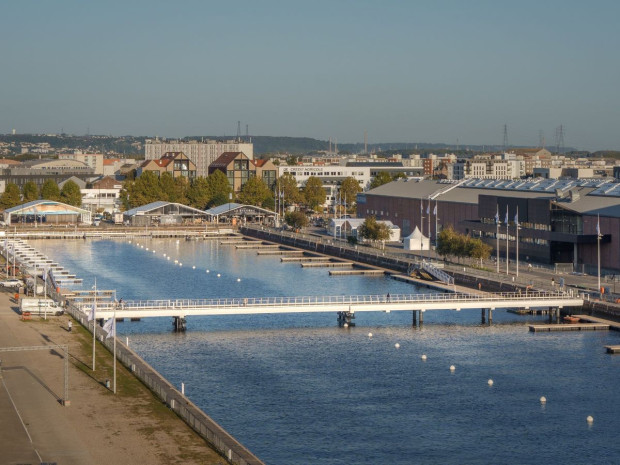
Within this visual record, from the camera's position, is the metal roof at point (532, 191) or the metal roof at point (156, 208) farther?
the metal roof at point (156, 208)

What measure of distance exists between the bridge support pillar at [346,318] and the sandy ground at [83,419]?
41.6ft

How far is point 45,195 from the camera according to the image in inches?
4638

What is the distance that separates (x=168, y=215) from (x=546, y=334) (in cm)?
6677

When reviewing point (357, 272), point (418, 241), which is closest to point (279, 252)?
point (418, 241)

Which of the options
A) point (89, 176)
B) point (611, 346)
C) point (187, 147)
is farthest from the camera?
point (187, 147)

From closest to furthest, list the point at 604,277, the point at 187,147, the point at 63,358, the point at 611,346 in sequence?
1. the point at 63,358
2. the point at 611,346
3. the point at 604,277
4. the point at 187,147

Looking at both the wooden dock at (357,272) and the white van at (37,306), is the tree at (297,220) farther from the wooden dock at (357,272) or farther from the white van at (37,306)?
the white van at (37,306)

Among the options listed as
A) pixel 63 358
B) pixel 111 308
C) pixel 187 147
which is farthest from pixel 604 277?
pixel 187 147

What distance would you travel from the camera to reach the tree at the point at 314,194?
118 metres

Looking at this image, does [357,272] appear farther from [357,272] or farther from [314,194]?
[314,194]

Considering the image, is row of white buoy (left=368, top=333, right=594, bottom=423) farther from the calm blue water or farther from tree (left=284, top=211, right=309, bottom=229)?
tree (left=284, top=211, right=309, bottom=229)

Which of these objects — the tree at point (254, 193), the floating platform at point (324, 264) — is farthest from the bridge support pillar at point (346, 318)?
the tree at point (254, 193)

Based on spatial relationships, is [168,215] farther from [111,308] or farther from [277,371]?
[277,371]

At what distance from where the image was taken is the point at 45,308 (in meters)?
42.6
